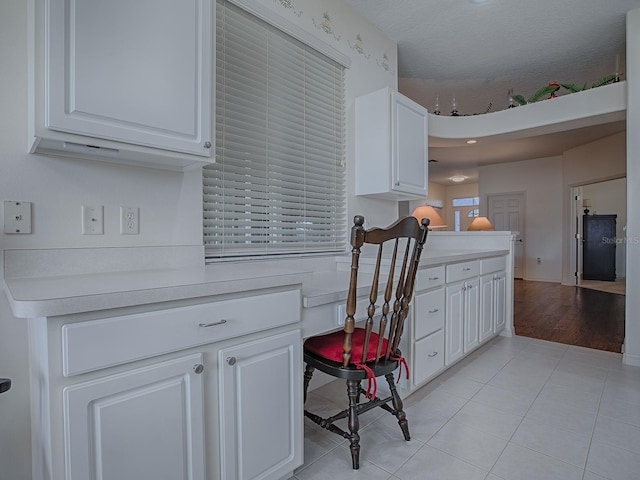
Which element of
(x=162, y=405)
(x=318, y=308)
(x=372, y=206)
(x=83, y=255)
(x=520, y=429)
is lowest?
(x=520, y=429)

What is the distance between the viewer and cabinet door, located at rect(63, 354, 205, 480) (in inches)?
35.5

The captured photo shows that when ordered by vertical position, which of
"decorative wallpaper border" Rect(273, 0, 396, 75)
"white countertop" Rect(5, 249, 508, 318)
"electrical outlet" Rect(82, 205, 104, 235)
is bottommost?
"white countertop" Rect(5, 249, 508, 318)

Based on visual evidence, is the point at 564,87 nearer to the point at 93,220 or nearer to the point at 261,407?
the point at 261,407

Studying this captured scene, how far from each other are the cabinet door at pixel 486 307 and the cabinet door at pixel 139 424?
2501 millimetres

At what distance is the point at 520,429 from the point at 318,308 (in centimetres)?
133

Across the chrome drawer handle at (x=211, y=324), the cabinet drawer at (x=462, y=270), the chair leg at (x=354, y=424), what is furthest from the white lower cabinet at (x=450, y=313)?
the chrome drawer handle at (x=211, y=324)

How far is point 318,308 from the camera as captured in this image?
152 cm

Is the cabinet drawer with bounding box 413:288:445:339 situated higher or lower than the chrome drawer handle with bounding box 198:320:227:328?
lower

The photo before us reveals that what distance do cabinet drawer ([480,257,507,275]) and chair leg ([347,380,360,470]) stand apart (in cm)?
187

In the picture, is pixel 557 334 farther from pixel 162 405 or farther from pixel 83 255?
pixel 83 255

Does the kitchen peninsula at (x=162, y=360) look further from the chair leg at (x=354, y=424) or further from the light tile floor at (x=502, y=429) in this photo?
the light tile floor at (x=502, y=429)

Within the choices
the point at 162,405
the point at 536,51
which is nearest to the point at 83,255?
the point at 162,405

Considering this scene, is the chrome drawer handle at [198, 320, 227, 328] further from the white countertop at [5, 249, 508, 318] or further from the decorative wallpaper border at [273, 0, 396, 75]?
the decorative wallpaper border at [273, 0, 396, 75]

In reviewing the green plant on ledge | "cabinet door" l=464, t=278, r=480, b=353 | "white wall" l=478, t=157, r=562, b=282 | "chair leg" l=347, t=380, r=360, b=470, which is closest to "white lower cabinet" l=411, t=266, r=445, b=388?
"cabinet door" l=464, t=278, r=480, b=353
